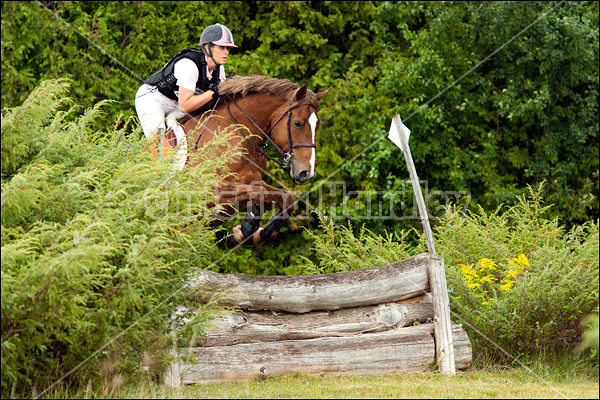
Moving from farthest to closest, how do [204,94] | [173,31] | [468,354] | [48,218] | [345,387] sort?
[173,31]
[204,94]
[468,354]
[345,387]
[48,218]

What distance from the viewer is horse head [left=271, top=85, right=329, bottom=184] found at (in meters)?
6.85

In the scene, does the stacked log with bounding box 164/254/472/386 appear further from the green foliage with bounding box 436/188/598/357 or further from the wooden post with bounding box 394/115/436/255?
the green foliage with bounding box 436/188/598/357

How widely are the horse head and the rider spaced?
2.45 ft

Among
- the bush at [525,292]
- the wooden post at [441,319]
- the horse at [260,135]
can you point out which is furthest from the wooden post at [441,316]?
the horse at [260,135]

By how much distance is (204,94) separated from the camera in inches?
272

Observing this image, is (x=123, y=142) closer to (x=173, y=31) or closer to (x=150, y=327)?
(x=150, y=327)

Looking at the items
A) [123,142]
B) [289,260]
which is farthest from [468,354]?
[289,260]

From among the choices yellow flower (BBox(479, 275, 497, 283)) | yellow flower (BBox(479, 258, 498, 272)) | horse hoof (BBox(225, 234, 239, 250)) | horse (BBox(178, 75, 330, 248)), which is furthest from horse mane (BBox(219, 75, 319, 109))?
yellow flower (BBox(479, 275, 497, 283))

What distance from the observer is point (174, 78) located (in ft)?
23.1

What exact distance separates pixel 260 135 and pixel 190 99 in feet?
2.56

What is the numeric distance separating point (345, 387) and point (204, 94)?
3.22 meters

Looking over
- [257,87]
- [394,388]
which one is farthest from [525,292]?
[257,87]

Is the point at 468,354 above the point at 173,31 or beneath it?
beneath

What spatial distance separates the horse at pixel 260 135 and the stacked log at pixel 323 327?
1296 mm
